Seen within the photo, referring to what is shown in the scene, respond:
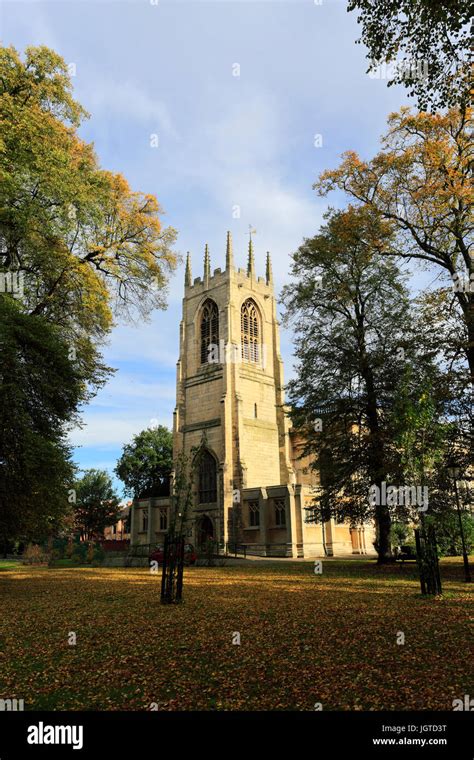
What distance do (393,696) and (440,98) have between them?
11151 mm

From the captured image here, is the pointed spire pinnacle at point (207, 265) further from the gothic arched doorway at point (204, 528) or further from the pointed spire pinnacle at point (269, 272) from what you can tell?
the gothic arched doorway at point (204, 528)

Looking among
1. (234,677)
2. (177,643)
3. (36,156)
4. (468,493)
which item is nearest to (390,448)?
(468,493)

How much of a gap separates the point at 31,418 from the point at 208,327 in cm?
3435

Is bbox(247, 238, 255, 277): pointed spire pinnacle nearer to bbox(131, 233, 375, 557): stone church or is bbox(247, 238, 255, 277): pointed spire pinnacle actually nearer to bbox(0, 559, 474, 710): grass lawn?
bbox(131, 233, 375, 557): stone church

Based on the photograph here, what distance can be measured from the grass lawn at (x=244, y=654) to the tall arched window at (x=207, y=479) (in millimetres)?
31085

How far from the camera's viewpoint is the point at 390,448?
824 inches

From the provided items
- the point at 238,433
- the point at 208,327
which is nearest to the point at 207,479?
the point at 238,433

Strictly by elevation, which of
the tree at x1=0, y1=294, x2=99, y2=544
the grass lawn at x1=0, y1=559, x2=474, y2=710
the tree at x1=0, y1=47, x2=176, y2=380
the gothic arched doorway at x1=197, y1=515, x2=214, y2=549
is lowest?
the grass lawn at x1=0, y1=559, x2=474, y2=710

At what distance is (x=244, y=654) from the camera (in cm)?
694

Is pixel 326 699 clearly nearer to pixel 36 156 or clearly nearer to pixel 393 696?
pixel 393 696

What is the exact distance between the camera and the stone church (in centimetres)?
3975

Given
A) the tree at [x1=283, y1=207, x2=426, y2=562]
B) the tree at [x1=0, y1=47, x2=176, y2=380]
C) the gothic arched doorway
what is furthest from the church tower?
the tree at [x1=0, y1=47, x2=176, y2=380]

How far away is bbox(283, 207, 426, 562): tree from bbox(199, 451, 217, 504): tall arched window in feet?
66.8

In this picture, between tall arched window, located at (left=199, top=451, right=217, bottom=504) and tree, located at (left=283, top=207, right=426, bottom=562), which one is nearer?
tree, located at (left=283, top=207, right=426, bottom=562)
